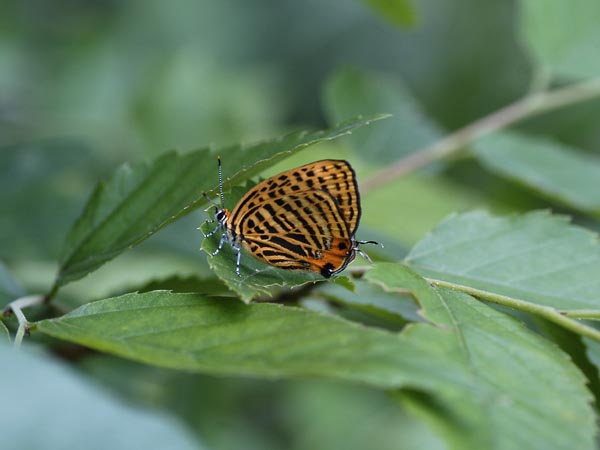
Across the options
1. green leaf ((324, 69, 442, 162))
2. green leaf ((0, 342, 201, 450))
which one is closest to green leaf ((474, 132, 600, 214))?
green leaf ((324, 69, 442, 162))

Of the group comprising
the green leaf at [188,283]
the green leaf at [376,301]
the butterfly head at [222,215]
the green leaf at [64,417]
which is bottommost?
the green leaf at [376,301]

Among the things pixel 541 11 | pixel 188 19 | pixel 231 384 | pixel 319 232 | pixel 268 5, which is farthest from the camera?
pixel 268 5

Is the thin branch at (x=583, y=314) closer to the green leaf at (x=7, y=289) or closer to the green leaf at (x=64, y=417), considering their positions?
the green leaf at (x=64, y=417)

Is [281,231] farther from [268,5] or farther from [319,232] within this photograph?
[268,5]

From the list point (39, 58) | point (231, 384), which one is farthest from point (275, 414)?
point (39, 58)

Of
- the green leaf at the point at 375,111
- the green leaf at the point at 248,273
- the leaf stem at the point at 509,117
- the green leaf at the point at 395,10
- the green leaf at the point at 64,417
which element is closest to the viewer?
the green leaf at the point at 64,417

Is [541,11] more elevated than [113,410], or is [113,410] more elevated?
[541,11]

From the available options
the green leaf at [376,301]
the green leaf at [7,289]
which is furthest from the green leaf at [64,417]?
the green leaf at [7,289]

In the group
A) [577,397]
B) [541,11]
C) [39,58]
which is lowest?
[577,397]
